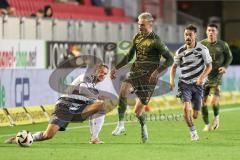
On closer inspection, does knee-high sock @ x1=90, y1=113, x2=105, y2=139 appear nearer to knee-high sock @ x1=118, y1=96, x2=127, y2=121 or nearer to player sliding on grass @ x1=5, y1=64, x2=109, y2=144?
→ player sliding on grass @ x1=5, y1=64, x2=109, y2=144

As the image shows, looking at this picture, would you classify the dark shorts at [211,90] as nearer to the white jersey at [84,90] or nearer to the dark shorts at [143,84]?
the dark shorts at [143,84]

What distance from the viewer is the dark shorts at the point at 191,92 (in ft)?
50.5

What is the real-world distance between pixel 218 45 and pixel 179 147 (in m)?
5.13

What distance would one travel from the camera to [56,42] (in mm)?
26375

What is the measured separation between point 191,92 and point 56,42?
11.4 metres

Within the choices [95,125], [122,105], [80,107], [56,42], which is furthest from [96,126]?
[56,42]

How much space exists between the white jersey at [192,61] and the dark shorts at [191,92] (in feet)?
0.32

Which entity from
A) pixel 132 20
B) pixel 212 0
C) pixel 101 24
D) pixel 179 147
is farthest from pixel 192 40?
pixel 212 0

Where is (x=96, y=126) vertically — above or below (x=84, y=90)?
below

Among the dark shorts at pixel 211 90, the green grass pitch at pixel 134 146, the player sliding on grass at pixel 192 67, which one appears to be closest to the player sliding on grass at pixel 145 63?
the player sliding on grass at pixel 192 67

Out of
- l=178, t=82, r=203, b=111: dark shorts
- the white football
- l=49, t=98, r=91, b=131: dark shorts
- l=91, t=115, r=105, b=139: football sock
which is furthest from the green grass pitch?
l=178, t=82, r=203, b=111: dark shorts

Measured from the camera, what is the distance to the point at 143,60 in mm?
15227

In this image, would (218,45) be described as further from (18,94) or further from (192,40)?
(18,94)

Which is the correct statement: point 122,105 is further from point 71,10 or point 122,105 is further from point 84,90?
point 71,10
